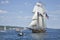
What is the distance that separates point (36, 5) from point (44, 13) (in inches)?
107

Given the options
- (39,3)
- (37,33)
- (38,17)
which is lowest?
(37,33)

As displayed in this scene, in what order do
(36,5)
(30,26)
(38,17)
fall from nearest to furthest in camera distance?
(30,26), (38,17), (36,5)

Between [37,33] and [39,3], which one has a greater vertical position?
[39,3]

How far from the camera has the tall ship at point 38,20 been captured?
25.7m

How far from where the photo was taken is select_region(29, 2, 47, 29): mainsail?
26281 millimetres

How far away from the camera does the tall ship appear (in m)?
25.7

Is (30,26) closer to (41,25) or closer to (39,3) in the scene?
(41,25)

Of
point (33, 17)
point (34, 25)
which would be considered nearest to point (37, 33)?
point (34, 25)

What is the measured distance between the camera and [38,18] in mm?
27312

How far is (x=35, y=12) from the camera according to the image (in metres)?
27.5

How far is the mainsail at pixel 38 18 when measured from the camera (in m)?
26.3

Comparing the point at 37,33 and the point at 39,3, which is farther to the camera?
the point at 39,3

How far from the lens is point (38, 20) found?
27391 mm

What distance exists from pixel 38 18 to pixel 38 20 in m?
0.25
